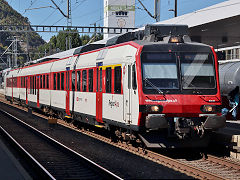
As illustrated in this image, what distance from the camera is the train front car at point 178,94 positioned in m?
11.0

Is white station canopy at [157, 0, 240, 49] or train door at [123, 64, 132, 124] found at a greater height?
white station canopy at [157, 0, 240, 49]

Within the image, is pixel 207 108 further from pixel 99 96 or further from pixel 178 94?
pixel 99 96

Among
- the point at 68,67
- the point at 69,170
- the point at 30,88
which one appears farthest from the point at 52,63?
the point at 69,170

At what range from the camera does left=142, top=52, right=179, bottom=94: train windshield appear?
11195mm

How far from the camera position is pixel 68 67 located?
755 inches

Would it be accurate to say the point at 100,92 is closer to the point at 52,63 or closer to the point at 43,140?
the point at 43,140

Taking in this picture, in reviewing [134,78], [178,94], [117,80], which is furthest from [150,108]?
[117,80]

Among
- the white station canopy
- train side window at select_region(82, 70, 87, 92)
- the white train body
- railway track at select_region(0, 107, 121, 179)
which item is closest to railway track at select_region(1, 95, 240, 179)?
the white train body

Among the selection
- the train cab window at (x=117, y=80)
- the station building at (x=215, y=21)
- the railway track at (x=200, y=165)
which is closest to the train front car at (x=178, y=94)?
the railway track at (x=200, y=165)

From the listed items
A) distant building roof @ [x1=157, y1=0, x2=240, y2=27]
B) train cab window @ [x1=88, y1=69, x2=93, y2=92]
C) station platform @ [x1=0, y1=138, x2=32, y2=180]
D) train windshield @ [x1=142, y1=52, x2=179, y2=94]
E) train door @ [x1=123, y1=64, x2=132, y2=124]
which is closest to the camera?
station platform @ [x1=0, y1=138, x2=32, y2=180]

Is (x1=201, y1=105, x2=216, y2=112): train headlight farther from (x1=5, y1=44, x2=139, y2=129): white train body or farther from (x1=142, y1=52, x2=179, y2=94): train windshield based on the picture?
(x1=5, y1=44, x2=139, y2=129): white train body

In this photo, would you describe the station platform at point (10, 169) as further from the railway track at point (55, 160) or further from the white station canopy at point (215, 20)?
the white station canopy at point (215, 20)

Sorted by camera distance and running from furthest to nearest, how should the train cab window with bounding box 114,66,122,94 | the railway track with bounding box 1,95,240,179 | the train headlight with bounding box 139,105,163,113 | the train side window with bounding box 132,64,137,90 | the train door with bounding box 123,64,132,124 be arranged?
the train cab window with bounding box 114,66,122,94 < the train door with bounding box 123,64,132,124 < the train side window with bounding box 132,64,137,90 < the train headlight with bounding box 139,105,163,113 < the railway track with bounding box 1,95,240,179

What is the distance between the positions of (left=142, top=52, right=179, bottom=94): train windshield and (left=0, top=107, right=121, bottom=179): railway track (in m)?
2.63
